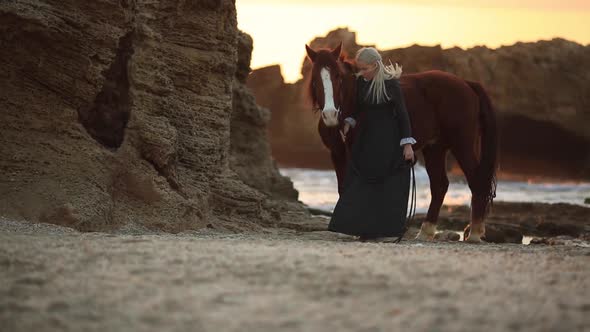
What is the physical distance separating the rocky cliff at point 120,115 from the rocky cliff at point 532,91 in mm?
31140

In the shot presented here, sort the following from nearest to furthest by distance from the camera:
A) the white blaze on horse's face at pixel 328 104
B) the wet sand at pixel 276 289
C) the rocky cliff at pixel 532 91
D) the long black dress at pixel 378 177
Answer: the wet sand at pixel 276 289, the white blaze on horse's face at pixel 328 104, the long black dress at pixel 378 177, the rocky cliff at pixel 532 91

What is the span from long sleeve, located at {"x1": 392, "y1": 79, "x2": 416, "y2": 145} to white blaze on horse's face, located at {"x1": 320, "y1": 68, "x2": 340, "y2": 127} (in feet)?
2.01

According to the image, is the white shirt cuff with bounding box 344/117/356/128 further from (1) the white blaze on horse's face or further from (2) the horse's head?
(1) the white blaze on horse's face

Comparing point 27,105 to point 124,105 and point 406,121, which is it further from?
point 406,121

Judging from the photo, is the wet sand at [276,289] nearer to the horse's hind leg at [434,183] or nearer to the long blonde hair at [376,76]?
the long blonde hair at [376,76]

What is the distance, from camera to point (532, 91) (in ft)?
134

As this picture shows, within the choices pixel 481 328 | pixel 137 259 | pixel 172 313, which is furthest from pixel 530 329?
pixel 137 259

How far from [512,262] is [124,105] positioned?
5.08m

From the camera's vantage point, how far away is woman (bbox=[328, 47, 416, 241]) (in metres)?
8.53

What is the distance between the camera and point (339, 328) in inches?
152

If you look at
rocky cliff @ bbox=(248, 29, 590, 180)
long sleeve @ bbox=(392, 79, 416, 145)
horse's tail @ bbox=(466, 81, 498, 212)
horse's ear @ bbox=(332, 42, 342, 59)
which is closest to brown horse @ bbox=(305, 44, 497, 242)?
horse's tail @ bbox=(466, 81, 498, 212)

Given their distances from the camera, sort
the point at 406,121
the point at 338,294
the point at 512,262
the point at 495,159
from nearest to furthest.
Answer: the point at 338,294 → the point at 512,262 → the point at 406,121 → the point at 495,159

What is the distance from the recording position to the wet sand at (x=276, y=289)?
13.0 ft

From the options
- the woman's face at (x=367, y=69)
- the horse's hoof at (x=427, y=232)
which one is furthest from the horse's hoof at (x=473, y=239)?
the woman's face at (x=367, y=69)
